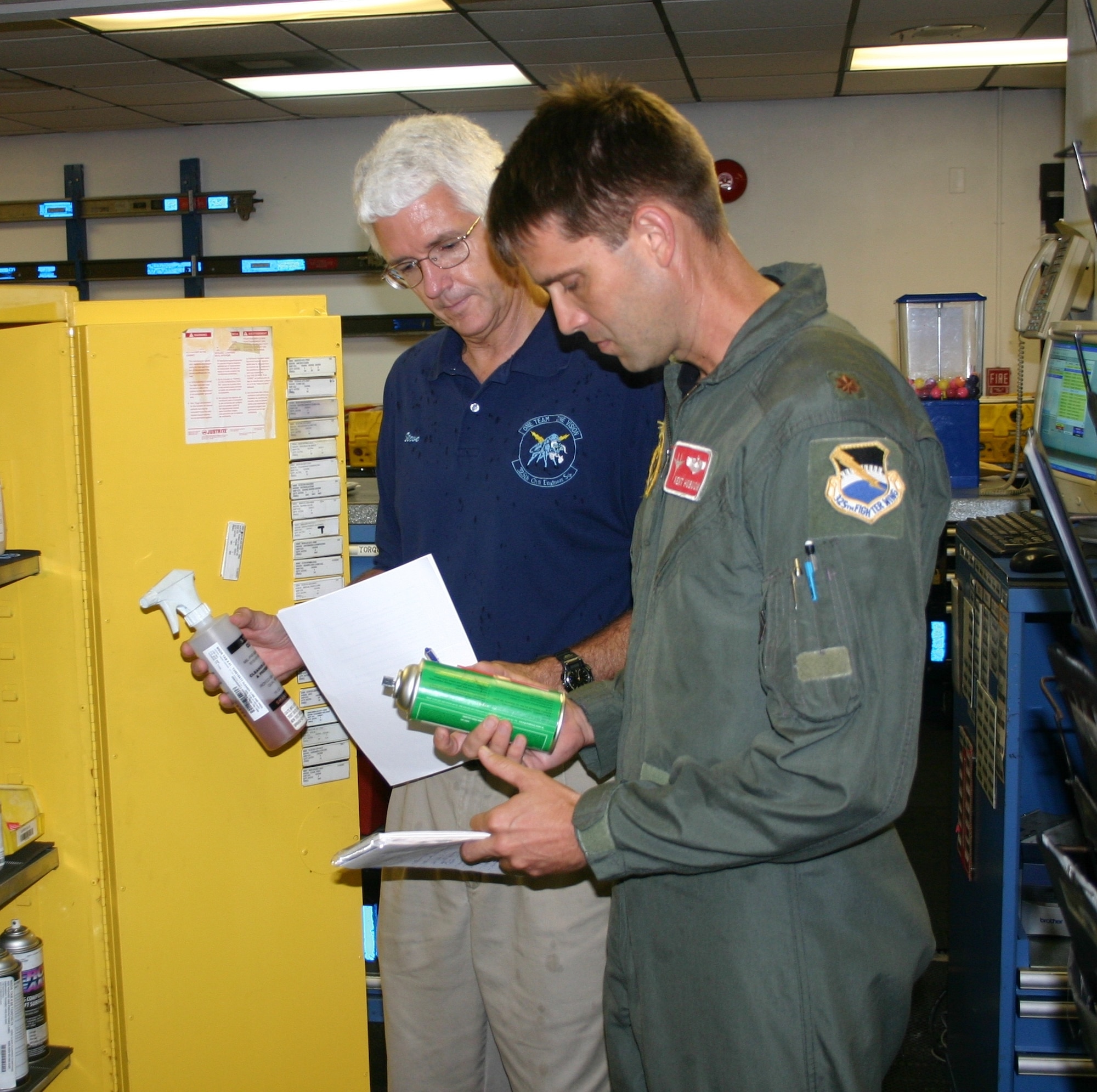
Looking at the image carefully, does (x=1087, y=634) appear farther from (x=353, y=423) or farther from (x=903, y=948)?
(x=353, y=423)

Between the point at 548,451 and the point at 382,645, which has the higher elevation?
the point at 548,451

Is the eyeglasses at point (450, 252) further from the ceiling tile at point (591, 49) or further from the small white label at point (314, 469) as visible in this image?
the ceiling tile at point (591, 49)

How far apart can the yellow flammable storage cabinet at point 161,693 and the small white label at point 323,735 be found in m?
0.03

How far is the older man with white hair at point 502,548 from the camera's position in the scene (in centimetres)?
167

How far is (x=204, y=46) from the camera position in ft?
18.3

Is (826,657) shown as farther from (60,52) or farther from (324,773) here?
(60,52)

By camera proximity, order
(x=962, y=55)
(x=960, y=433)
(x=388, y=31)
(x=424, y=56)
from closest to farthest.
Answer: (x=960, y=433) < (x=388, y=31) < (x=424, y=56) < (x=962, y=55)

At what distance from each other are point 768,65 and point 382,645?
18.0 feet

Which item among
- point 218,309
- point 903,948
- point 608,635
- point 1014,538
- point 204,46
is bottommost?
point 903,948

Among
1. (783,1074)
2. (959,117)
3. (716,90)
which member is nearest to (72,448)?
(783,1074)

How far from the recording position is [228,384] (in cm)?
196

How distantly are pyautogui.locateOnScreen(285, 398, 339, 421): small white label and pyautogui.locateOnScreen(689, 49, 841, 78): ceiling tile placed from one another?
476 cm

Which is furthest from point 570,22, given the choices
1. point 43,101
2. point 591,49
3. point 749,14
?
point 43,101

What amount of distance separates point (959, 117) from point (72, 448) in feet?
22.0
